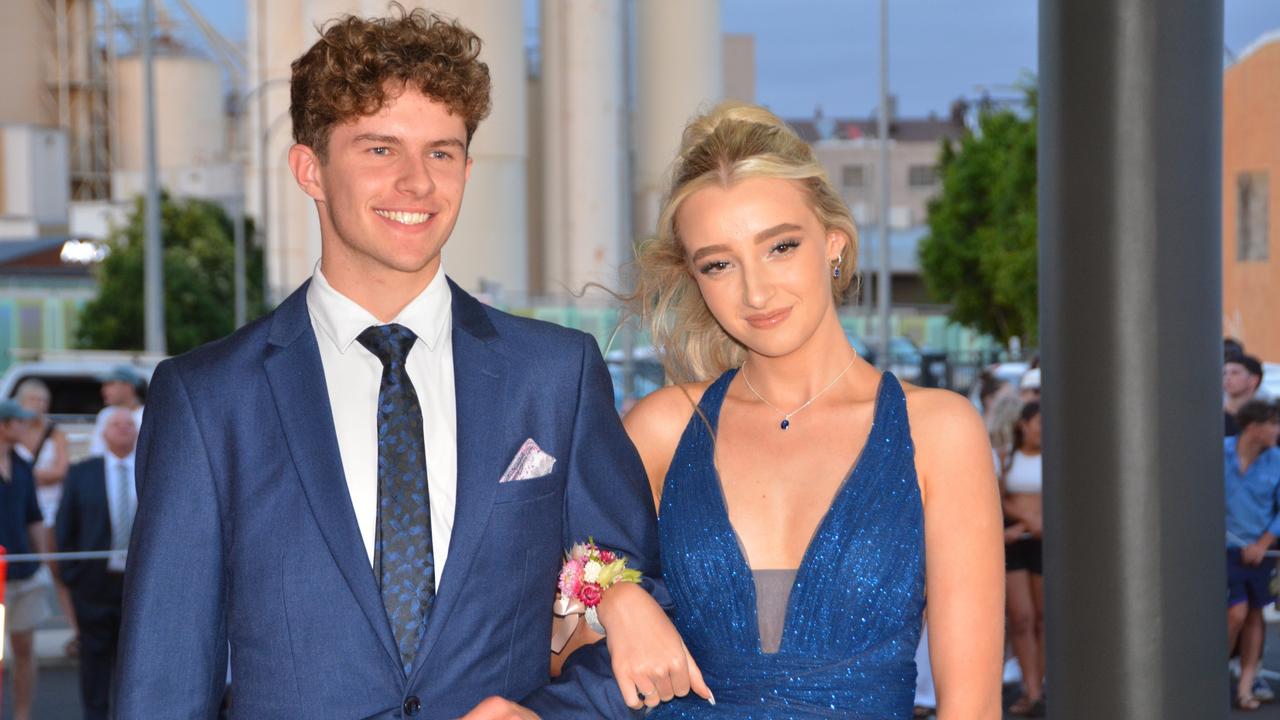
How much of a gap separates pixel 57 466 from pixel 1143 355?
8.17 meters

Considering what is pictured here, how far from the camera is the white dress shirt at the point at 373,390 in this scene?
2.74 m

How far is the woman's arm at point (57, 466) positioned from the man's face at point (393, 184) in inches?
320

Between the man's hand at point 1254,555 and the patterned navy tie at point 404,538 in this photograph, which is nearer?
the patterned navy tie at point 404,538

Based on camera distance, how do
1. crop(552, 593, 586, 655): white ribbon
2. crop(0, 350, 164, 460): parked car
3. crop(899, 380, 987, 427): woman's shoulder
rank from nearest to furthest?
1. crop(552, 593, 586, 655): white ribbon
2. crop(899, 380, 987, 427): woman's shoulder
3. crop(0, 350, 164, 460): parked car

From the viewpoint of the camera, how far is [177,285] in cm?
4681

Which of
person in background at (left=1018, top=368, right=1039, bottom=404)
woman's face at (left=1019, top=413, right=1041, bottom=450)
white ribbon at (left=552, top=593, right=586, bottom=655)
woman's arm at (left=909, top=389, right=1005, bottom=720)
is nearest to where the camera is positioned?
white ribbon at (left=552, top=593, right=586, bottom=655)

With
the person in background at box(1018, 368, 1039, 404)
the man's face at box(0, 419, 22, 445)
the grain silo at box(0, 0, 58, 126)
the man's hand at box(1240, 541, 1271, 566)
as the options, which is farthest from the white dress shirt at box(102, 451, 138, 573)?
the grain silo at box(0, 0, 58, 126)

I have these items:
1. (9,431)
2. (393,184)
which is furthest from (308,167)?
(9,431)

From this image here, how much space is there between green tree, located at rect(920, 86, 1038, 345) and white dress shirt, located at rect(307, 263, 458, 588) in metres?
45.2

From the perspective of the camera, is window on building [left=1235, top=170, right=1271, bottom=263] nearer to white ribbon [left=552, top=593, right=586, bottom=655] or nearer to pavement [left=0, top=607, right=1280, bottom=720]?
pavement [left=0, top=607, right=1280, bottom=720]

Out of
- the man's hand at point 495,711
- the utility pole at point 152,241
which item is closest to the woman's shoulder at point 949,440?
the man's hand at point 495,711

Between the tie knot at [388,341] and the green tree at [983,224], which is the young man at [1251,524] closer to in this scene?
the tie knot at [388,341]

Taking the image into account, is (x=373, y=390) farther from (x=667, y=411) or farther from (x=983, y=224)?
(x=983, y=224)

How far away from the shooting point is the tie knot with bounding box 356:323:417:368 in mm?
2770
